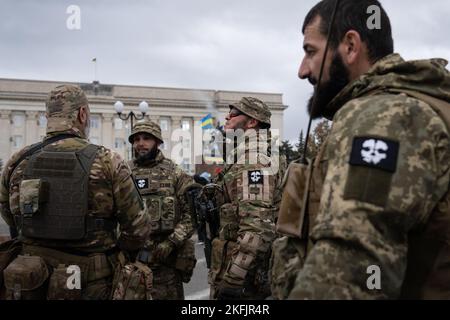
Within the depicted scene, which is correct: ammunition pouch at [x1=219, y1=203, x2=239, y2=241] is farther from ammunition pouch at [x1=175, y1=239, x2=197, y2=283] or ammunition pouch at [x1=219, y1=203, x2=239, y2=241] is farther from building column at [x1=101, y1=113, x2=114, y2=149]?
building column at [x1=101, y1=113, x2=114, y2=149]

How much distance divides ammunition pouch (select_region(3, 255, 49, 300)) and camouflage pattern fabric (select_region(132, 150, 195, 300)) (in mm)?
1835

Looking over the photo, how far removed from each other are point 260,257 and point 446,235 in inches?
91.8

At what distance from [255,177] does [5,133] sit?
203 feet

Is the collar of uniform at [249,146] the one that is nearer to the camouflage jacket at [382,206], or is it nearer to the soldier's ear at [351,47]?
the soldier's ear at [351,47]

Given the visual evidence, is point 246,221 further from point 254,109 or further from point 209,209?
point 254,109

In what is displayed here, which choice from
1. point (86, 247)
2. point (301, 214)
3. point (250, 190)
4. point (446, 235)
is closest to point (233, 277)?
point (250, 190)

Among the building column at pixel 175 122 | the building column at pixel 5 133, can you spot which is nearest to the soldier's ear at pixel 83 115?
the building column at pixel 5 133

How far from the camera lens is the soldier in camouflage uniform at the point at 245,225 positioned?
11.9 ft

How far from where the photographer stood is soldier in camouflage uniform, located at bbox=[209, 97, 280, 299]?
363cm

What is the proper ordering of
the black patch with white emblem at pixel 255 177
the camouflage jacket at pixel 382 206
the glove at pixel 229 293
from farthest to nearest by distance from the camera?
the black patch with white emblem at pixel 255 177
the glove at pixel 229 293
the camouflage jacket at pixel 382 206

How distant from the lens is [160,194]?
4.94m

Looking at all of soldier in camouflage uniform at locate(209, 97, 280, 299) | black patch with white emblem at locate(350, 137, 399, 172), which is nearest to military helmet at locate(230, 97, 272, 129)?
soldier in camouflage uniform at locate(209, 97, 280, 299)

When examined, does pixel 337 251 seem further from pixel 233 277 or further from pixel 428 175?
pixel 233 277
